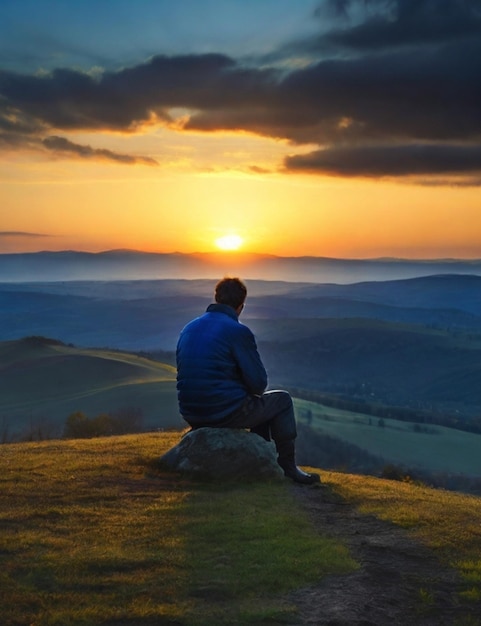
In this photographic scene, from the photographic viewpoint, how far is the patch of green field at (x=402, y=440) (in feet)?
259

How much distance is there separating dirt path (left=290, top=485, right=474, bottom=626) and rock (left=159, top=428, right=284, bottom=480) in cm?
260

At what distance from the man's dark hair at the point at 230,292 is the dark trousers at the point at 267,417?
136 cm

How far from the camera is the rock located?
11.7 metres

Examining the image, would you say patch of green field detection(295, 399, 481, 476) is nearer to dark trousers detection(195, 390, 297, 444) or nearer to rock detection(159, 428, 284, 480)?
dark trousers detection(195, 390, 297, 444)

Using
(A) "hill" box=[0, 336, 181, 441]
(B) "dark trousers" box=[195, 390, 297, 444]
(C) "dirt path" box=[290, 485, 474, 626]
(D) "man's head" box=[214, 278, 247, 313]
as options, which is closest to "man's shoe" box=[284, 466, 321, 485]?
(B) "dark trousers" box=[195, 390, 297, 444]

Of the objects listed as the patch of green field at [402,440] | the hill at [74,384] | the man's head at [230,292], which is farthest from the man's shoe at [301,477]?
the patch of green field at [402,440]

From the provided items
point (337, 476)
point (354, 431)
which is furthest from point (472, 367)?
point (337, 476)

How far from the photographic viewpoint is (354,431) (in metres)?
84.8

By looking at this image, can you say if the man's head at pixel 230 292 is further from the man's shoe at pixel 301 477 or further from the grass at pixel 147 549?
the grass at pixel 147 549

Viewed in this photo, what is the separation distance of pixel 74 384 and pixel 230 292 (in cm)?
7525

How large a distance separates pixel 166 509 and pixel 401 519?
8.58 feet

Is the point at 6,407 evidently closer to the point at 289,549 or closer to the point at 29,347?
the point at 29,347

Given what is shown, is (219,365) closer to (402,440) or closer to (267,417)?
(267,417)

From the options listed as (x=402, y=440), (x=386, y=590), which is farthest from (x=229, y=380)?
(x=402, y=440)
